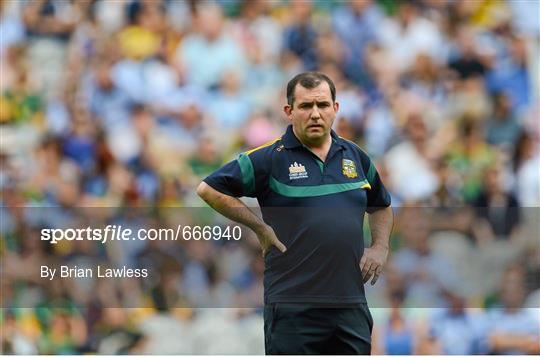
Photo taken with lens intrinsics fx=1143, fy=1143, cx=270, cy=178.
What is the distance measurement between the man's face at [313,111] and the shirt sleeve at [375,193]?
321 mm

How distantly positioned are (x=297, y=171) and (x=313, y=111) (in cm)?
27

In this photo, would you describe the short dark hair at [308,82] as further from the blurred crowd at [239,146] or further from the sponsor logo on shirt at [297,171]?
the blurred crowd at [239,146]

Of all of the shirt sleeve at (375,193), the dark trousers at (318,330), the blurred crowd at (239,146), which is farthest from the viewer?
the blurred crowd at (239,146)

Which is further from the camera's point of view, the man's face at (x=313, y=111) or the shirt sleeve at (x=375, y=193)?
the shirt sleeve at (x=375, y=193)

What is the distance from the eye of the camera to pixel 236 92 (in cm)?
1016

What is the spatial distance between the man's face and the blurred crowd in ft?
12.6

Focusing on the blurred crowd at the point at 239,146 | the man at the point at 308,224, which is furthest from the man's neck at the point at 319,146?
the blurred crowd at the point at 239,146

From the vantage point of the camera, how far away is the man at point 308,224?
4.87m

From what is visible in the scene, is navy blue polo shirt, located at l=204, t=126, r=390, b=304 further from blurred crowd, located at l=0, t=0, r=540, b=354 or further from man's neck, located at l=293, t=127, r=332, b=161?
blurred crowd, located at l=0, t=0, r=540, b=354

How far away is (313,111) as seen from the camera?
16.1 feet

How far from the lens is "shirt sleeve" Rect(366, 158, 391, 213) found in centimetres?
514

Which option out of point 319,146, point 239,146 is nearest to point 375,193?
point 319,146

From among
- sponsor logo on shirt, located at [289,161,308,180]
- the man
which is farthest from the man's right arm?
sponsor logo on shirt, located at [289,161,308,180]

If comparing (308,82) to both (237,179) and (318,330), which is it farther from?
(318,330)
